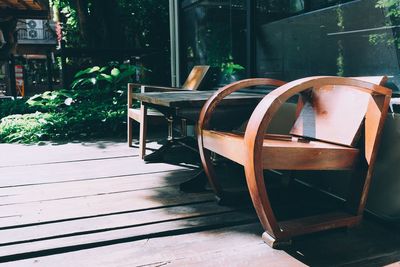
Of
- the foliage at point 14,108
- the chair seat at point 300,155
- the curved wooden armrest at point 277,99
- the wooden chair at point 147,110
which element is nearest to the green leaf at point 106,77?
the foliage at point 14,108

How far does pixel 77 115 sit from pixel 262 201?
384 centimetres

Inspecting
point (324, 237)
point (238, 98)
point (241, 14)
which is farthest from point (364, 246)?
point (241, 14)

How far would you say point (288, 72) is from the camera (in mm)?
2695

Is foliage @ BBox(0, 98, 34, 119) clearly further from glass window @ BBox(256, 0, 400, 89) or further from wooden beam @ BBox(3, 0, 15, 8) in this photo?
glass window @ BBox(256, 0, 400, 89)

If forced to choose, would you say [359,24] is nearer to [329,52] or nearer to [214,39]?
[329,52]

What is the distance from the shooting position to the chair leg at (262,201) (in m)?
1.49

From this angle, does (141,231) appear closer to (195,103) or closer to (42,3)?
(195,103)

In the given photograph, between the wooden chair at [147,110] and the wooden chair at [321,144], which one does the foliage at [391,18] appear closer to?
the wooden chair at [321,144]

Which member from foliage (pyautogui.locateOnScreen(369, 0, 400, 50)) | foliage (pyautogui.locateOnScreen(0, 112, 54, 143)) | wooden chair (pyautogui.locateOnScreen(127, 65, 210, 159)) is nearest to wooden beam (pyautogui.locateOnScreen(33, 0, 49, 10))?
foliage (pyautogui.locateOnScreen(0, 112, 54, 143))

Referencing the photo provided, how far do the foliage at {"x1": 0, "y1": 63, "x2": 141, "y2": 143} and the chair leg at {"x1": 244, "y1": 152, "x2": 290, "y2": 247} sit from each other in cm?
347

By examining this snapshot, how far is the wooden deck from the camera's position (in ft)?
4.97

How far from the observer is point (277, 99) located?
1476mm

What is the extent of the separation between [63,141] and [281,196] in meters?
2.98

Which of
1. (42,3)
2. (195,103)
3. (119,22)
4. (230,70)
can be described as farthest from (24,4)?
(195,103)
